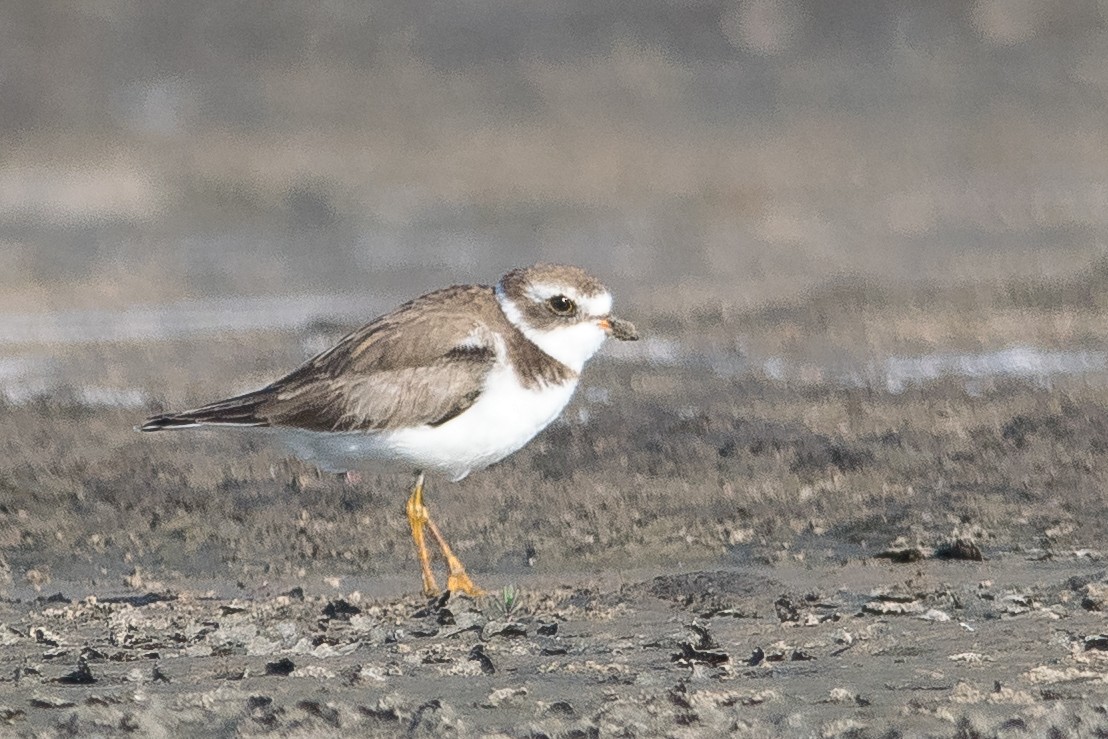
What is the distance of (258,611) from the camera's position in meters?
7.50

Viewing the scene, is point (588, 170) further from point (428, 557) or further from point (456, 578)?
point (456, 578)

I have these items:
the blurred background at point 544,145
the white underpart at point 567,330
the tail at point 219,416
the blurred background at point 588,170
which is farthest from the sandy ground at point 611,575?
the blurred background at point 544,145

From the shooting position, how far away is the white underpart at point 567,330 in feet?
26.9

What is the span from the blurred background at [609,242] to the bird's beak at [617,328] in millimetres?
931

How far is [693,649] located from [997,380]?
20.7 ft

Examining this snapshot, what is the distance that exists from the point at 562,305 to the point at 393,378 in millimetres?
738

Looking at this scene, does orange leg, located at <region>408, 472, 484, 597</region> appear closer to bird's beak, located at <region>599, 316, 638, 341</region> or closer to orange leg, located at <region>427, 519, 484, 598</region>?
orange leg, located at <region>427, 519, 484, 598</region>

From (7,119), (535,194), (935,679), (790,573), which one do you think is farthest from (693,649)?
(7,119)

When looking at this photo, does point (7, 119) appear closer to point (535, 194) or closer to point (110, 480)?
point (535, 194)

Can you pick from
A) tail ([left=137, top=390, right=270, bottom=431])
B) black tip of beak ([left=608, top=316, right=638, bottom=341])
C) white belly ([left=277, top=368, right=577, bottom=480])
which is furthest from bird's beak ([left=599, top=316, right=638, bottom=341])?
tail ([left=137, top=390, right=270, bottom=431])

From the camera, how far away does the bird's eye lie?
8.25m

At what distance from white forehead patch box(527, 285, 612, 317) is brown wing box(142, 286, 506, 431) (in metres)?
0.18

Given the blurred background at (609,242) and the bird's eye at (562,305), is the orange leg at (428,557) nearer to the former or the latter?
the blurred background at (609,242)

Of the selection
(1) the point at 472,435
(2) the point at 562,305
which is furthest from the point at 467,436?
(2) the point at 562,305
